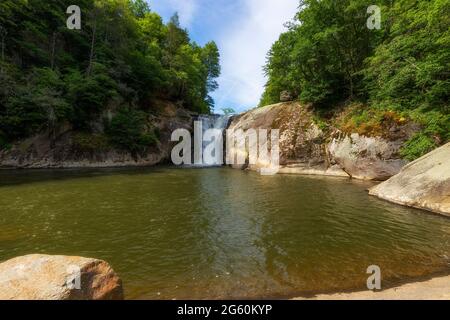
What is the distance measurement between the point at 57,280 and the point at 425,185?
11.3 metres

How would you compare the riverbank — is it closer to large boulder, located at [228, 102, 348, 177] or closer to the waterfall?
large boulder, located at [228, 102, 348, 177]

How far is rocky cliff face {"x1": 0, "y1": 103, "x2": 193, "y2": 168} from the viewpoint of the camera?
22000 mm

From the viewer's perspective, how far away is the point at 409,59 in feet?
48.8

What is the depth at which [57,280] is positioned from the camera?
3303 mm

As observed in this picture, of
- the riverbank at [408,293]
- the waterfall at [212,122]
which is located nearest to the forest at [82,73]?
the waterfall at [212,122]

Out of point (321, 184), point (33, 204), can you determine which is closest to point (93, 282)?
point (33, 204)

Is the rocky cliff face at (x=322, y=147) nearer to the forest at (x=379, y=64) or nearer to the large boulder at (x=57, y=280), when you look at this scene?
the forest at (x=379, y=64)

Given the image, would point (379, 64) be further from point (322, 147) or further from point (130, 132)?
point (130, 132)

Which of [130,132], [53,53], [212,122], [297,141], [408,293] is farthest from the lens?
[212,122]

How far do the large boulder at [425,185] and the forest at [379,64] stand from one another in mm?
3952

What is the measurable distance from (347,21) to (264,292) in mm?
22895

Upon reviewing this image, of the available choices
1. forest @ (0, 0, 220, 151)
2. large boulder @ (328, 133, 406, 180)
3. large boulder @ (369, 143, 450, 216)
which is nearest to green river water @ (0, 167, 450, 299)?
large boulder @ (369, 143, 450, 216)

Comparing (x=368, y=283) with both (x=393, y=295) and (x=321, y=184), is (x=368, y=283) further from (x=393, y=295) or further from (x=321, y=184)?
(x=321, y=184)

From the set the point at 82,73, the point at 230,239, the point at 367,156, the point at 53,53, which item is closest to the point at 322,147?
the point at 367,156
